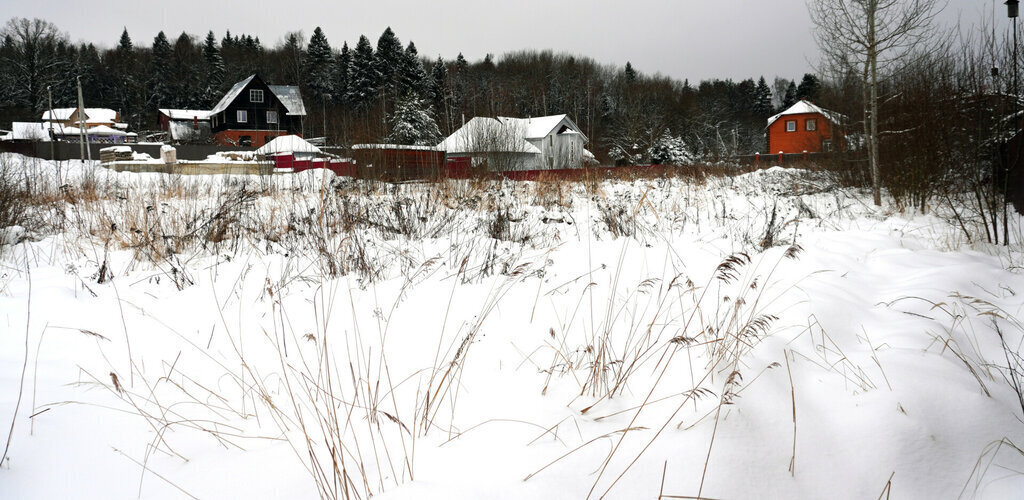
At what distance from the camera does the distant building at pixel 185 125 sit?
43.6 meters

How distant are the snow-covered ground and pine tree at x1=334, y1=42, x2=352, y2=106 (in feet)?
177

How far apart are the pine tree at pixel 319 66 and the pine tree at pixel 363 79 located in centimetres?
273

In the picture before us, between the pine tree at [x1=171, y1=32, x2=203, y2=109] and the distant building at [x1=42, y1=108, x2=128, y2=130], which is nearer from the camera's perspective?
the distant building at [x1=42, y1=108, x2=128, y2=130]

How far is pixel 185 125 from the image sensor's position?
47.3 metres

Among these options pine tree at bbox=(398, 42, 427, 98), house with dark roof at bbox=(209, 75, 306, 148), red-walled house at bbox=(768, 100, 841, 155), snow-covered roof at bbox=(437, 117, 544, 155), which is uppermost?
pine tree at bbox=(398, 42, 427, 98)

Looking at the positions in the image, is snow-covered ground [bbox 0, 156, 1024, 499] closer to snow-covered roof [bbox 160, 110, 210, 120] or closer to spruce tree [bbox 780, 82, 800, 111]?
snow-covered roof [bbox 160, 110, 210, 120]

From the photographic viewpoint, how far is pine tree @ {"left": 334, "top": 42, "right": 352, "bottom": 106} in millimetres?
53094

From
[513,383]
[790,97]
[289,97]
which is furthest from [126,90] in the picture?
[790,97]

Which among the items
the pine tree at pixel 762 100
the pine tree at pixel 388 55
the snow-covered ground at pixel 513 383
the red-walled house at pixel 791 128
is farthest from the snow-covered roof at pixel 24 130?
the pine tree at pixel 762 100

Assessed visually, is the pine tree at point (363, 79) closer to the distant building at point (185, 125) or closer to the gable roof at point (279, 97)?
the gable roof at point (279, 97)

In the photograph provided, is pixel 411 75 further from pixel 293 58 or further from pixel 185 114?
pixel 185 114

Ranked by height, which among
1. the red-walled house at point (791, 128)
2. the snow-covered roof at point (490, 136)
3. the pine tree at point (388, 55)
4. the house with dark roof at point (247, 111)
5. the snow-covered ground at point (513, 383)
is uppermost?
the pine tree at point (388, 55)

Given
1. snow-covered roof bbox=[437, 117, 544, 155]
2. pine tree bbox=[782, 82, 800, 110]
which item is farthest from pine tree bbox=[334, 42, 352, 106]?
pine tree bbox=[782, 82, 800, 110]

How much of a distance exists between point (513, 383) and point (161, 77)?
2683 inches
